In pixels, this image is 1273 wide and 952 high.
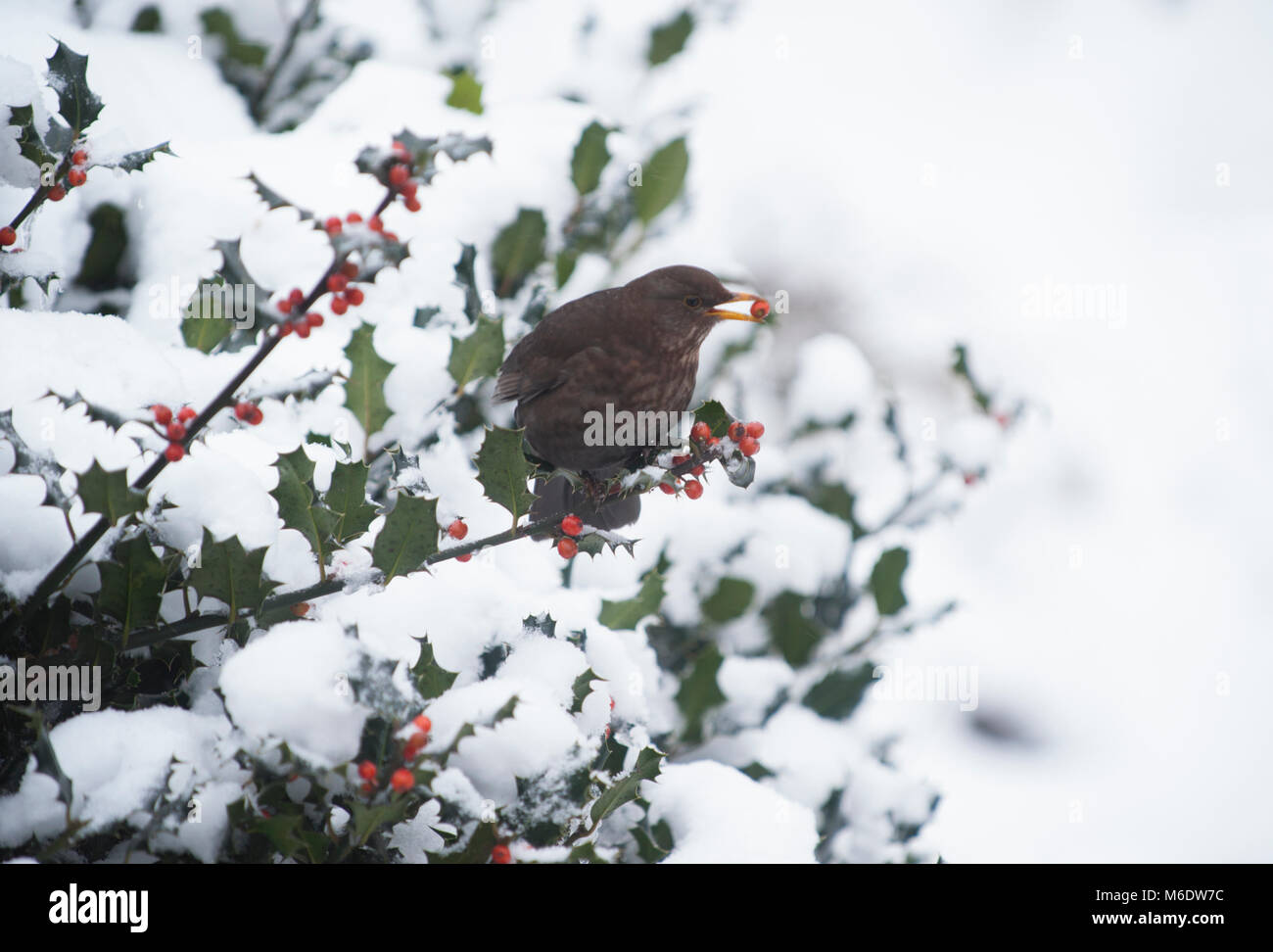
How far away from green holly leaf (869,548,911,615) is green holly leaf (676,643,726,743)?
0.60 m

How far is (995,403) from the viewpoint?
3.53 meters

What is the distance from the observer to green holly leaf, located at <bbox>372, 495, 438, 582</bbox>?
1492mm

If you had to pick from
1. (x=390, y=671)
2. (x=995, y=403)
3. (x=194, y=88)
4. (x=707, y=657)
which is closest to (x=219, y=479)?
(x=390, y=671)

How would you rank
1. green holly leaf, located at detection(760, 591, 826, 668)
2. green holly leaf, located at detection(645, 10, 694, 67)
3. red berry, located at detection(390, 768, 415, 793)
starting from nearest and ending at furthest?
red berry, located at detection(390, 768, 415, 793) → green holly leaf, located at detection(760, 591, 826, 668) → green holly leaf, located at detection(645, 10, 694, 67)

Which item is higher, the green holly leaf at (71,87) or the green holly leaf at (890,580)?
the green holly leaf at (71,87)

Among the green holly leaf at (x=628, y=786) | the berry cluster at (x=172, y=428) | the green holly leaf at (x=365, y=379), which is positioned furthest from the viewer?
the green holly leaf at (x=365, y=379)

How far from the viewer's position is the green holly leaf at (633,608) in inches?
89.2

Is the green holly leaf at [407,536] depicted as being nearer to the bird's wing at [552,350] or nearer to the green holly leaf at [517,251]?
the bird's wing at [552,350]

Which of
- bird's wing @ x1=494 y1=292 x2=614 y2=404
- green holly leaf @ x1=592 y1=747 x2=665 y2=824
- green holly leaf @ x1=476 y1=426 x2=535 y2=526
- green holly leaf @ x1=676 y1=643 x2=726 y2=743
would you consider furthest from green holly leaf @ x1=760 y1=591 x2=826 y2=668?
green holly leaf @ x1=476 y1=426 x2=535 y2=526

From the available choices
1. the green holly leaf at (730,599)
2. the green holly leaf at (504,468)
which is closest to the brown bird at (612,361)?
the green holly leaf at (730,599)

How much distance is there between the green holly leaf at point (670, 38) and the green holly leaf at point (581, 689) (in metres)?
2.66

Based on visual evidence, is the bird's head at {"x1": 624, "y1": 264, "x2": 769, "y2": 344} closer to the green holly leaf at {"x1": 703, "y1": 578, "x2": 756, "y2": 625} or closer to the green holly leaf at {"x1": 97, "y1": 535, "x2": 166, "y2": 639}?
the green holly leaf at {"x1": 703, "y1": 578, "x2": 756, "y2": 625}

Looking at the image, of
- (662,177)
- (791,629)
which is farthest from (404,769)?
(662,177)

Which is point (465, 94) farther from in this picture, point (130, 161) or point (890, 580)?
point (890, 580)
